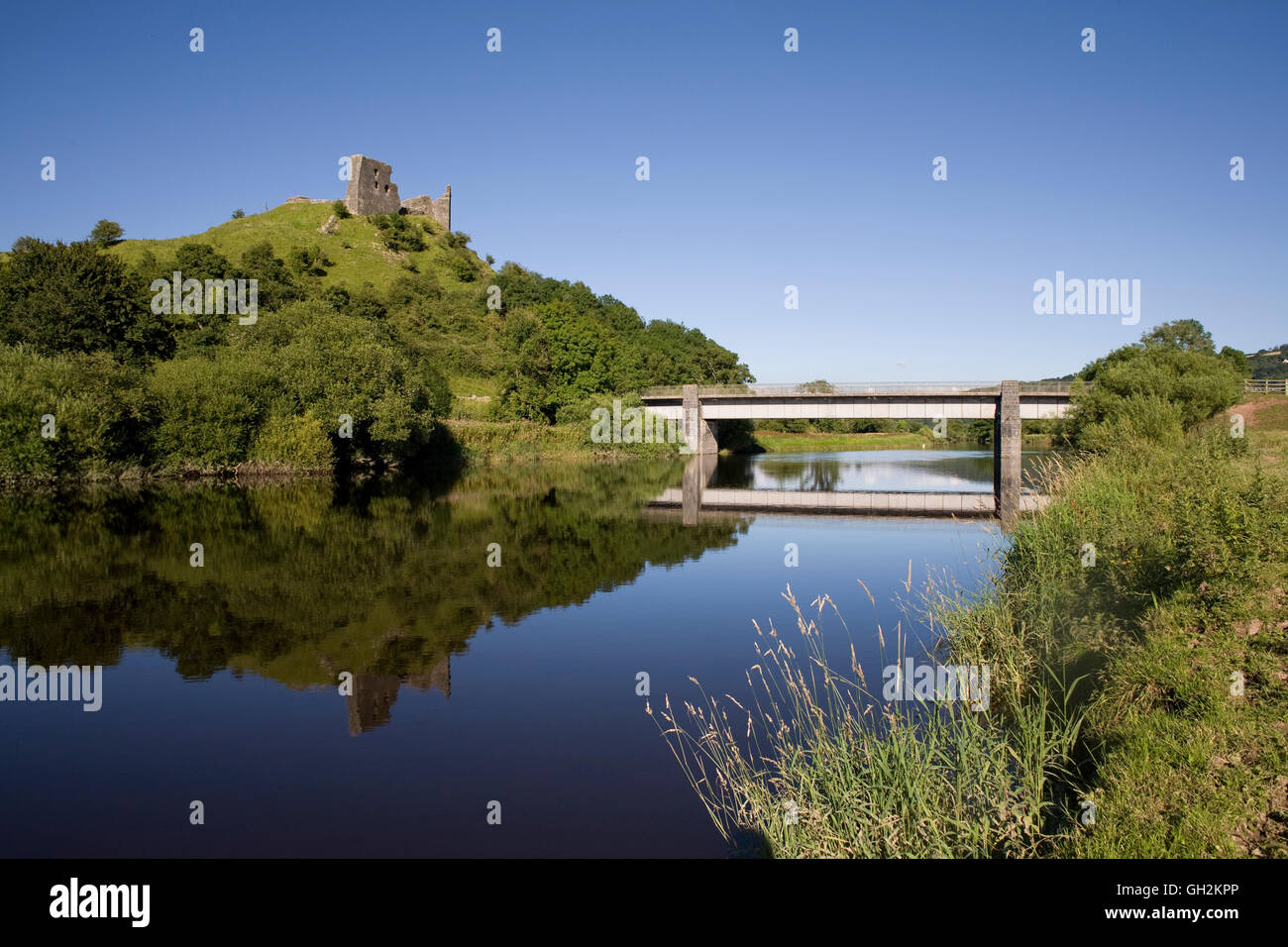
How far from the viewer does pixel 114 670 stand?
12867 millimetres

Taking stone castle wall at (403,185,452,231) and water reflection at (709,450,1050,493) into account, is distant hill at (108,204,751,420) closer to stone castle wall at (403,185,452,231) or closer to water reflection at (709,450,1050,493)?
stone castle wall at (403,185,452,231)

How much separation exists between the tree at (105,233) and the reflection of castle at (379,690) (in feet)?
359

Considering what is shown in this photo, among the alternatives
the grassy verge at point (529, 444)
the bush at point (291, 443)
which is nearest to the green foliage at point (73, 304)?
the bush at point (291, 443)

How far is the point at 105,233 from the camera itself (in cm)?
9838

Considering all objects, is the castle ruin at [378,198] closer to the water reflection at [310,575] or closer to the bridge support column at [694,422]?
the bridge support column at [694,422]

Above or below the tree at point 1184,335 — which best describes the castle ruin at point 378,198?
above

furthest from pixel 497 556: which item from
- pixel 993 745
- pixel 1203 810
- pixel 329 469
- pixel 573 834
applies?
pixel 329 469

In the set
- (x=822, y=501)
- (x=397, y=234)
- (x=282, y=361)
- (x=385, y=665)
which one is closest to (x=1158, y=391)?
(x=822, y=501)

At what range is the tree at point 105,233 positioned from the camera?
3853 inches

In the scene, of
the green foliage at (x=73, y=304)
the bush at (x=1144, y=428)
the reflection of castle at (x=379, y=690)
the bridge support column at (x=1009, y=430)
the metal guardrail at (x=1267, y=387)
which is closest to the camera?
the reflection of castle at (x=379, y=690)

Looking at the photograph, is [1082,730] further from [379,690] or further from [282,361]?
[282,361]

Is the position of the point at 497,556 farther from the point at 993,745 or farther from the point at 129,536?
the point at 993,745

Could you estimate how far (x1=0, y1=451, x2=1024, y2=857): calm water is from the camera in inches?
314
